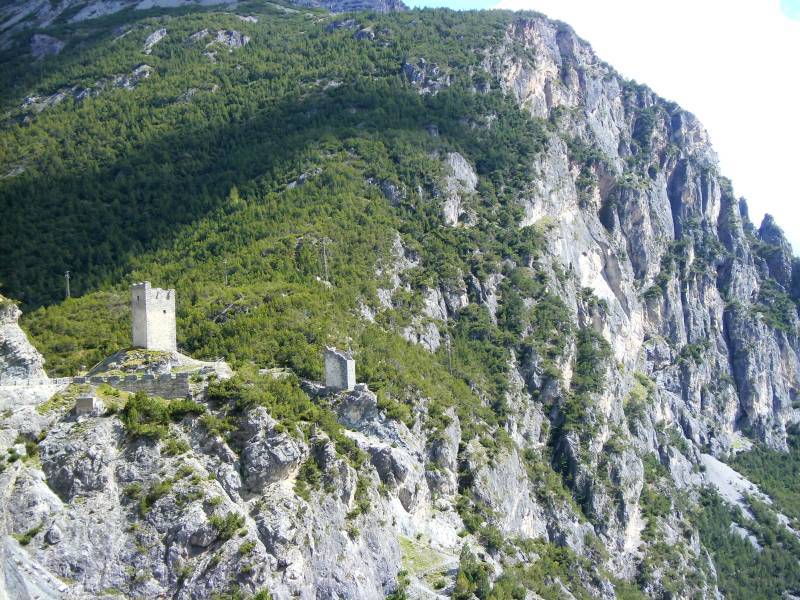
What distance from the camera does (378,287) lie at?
10862 cm

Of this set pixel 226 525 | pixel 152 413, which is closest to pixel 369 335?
pixel 152 413

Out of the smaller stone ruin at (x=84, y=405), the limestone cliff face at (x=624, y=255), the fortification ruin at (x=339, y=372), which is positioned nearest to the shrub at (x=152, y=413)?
the smaller stone ruin at (x=84, y=405)

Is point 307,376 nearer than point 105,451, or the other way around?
point 105,451

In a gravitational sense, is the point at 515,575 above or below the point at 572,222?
below

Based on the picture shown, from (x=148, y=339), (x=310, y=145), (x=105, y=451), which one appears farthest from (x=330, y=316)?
(x=310, y=145)

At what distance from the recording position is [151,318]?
67438mm

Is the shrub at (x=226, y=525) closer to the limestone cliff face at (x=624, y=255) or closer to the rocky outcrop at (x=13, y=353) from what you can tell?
the rocky outcrop at (x=13, y=353)

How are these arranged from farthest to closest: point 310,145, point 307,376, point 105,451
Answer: point 310,145 → point 307,376 → point 105,451

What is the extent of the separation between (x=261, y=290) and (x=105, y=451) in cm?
3772

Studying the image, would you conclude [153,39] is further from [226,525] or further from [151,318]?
[226,525]

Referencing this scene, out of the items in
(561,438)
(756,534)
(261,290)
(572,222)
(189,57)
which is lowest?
(756,534)

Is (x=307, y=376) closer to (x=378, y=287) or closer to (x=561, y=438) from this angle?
(x=378, y=287)

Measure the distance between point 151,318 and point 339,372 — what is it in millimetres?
17918

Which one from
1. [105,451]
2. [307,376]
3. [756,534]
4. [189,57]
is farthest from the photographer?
[189,57]
